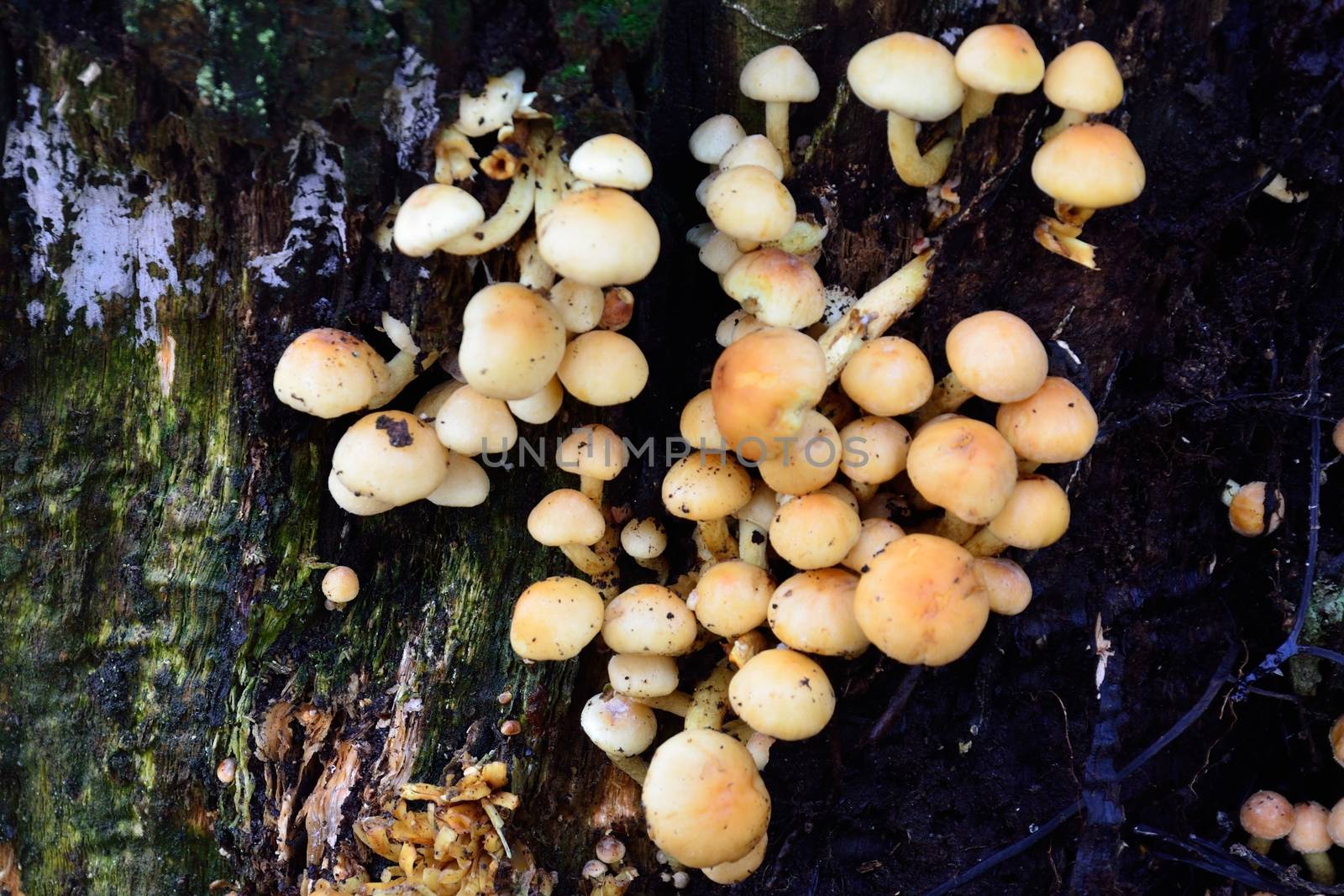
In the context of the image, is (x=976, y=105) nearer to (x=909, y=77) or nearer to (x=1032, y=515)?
(x=909, y=77)

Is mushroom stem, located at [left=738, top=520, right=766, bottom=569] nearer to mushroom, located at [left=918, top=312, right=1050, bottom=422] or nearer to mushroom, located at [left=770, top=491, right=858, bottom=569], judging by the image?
mushroom, located at [left=770, top=491, right=858, bottom=569]

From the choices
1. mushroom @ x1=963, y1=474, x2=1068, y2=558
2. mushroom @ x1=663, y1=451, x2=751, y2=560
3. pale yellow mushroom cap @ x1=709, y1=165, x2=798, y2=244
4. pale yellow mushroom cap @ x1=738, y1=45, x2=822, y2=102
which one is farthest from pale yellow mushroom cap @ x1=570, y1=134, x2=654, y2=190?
mushroom @ x1=963, y1=474, x2=1068, y2=558

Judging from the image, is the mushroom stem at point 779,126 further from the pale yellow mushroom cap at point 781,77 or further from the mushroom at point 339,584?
the mushroom at point 339,584

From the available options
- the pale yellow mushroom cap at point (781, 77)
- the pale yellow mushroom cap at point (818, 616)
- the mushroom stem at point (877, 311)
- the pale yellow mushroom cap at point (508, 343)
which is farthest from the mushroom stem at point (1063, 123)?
the pale yellow mushroom cap at point (508, 343)

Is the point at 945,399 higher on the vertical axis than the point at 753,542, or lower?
higher

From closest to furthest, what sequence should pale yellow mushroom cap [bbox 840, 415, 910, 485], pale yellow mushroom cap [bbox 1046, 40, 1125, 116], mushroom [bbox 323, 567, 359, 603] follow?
1. pale yellow mushroom cap [bbox 1046, 40, 1125, 116]
2. pale yellow mushroom cap [bbox 840, 415, 910, 485]
3. mushroom [bbox 323, 567, 359, 603]

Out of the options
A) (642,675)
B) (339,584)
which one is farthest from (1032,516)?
(339,584)

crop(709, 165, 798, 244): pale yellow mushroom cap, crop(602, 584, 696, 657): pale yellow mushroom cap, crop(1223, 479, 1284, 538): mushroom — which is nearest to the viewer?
crop(709, 165, 798, 244): pale yellow mushroom cap
